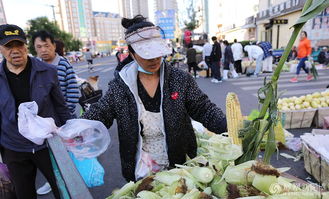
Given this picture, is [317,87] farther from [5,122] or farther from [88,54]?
[88,54]

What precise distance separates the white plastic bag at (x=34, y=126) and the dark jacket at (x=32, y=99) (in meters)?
0.71

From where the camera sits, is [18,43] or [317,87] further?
[317,87]

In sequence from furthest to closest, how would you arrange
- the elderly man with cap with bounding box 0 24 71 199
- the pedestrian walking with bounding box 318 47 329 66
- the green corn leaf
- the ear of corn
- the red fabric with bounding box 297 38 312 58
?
the pedestrian walking with bounding box 318 47 329 66 → the red fabric with bounding box 297 38 312 58 → the elderly man with cap with bounding box 0 24 71 199 → the ear of corn → the green corn leaf

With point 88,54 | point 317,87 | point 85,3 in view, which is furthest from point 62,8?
point 317,87

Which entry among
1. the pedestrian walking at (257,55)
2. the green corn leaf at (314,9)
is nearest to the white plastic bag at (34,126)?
the green corn leaf at (314,9)

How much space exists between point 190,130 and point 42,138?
96cm

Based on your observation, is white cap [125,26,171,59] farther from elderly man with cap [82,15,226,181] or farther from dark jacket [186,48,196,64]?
dark jacket [186,48,196,64]

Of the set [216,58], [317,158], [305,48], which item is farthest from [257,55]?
[317,158]

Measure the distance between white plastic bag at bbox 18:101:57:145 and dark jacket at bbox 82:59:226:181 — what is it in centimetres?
30

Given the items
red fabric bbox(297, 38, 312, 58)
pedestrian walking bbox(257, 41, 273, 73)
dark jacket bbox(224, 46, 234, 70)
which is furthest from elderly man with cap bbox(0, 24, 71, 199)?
pedestrian walking bbox(257, 41, 273, 73)

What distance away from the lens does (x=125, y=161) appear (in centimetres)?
174

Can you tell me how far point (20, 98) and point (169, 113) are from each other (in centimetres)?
129

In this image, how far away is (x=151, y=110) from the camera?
1645mm

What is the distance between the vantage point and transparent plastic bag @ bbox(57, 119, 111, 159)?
52.0 inches
